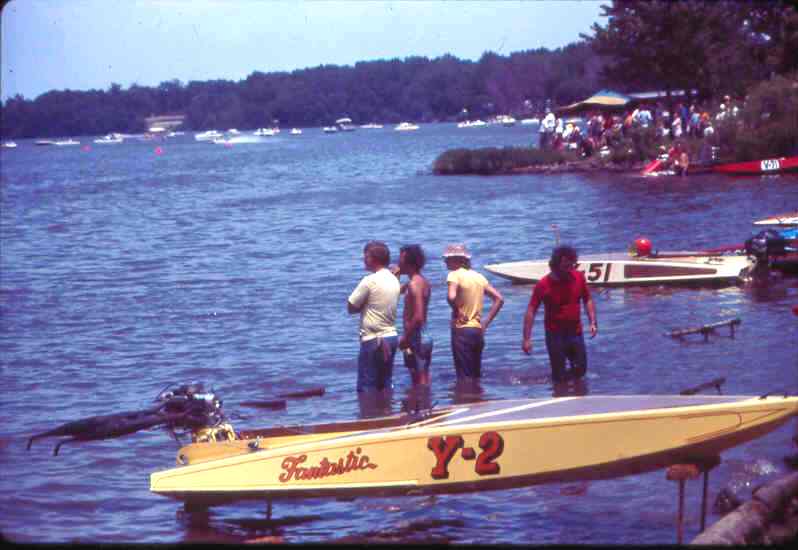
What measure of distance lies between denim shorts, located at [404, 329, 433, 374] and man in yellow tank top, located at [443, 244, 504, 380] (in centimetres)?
35

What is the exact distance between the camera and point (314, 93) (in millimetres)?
189375

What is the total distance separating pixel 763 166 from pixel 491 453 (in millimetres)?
34824

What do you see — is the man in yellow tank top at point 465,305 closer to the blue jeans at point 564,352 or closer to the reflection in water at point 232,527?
the blue jeans at point 564,352

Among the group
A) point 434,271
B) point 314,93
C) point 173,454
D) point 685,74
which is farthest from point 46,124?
point 173,454

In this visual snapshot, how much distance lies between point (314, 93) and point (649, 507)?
182572mm

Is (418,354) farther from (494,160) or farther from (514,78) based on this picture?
(514,78)

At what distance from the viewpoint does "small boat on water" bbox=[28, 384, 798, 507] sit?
933cm

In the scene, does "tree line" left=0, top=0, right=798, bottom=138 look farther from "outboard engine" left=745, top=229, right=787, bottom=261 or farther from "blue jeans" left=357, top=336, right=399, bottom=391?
"blue jeans" left=357, top=336, right=399, bottom=391

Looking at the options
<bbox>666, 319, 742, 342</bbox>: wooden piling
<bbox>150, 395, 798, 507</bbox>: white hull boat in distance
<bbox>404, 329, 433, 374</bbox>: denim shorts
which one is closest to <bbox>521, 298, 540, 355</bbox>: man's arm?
<bbox>404, 329, 433, 374</bbox>: denim shorts

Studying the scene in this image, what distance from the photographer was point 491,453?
955cm

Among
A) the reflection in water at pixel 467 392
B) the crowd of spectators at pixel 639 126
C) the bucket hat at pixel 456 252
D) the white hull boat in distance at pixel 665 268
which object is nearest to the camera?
the bucket hat at pixel 456 252

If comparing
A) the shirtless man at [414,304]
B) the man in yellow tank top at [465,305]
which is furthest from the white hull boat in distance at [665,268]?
the shirtless man at [414,304]

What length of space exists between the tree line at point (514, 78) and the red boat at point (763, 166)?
5675mm

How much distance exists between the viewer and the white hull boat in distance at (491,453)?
934cm
